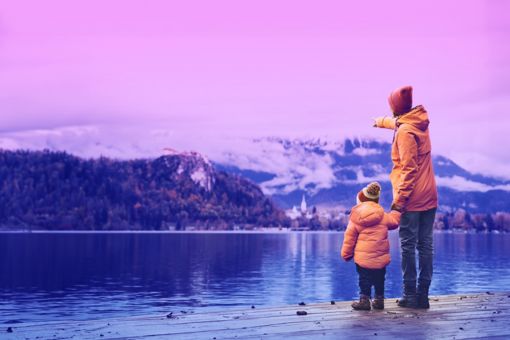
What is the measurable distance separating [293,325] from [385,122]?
4767mm

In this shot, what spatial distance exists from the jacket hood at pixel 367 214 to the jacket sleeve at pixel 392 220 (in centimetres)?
11

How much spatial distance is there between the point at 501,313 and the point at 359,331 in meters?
3.05

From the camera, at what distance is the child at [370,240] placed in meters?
12.1

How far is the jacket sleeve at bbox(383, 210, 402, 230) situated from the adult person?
0.10 metres

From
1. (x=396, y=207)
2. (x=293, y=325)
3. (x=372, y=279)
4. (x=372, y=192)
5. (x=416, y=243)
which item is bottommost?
(x=293, y=325)

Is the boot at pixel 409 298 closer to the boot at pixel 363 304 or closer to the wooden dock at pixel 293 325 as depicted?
the wooden dock at pixel 293 325

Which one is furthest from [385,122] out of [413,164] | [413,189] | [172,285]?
[172,285]

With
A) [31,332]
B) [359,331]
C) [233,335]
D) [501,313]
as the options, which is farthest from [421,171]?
[31,332]

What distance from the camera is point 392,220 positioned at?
1217 cm

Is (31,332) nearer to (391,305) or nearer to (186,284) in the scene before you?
(391,305)

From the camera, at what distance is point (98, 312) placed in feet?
185

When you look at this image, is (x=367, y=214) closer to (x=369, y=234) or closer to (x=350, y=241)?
(x=369, y=234)

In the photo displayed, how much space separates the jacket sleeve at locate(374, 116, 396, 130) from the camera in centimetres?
1302

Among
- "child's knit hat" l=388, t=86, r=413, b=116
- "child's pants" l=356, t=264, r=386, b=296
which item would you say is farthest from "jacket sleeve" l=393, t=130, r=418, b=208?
"child's pants" l=356, t=264, r=386, b=296
